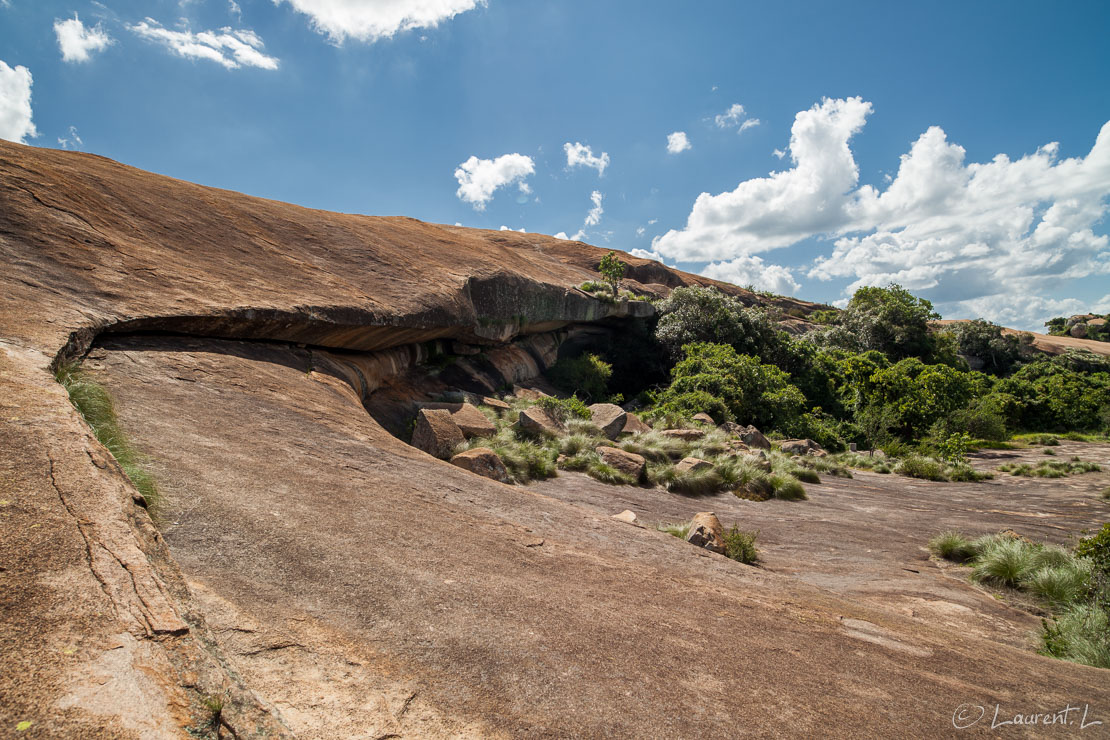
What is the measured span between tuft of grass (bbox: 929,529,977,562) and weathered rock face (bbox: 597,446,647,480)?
4752 millimetres

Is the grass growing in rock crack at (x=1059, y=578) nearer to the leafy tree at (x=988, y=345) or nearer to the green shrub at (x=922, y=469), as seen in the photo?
the green shrub at (x=922, y=469)

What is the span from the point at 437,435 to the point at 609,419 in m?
5.93

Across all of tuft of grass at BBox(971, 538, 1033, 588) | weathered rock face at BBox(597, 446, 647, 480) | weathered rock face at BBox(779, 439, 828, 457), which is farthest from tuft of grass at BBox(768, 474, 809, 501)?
weathered rock face at BBox(779, 439, 828, 457)

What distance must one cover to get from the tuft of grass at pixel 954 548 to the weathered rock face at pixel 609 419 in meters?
7.05

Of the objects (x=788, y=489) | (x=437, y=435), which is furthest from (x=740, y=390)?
(x=437, y=435)

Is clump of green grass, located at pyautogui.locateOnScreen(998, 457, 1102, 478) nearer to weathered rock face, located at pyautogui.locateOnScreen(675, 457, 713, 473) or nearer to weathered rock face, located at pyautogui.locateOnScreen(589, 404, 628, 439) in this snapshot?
weathered rock face, located at pyautogui.locateOnScreen(675, 457, 713, 473)

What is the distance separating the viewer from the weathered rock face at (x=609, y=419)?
43.6 ft

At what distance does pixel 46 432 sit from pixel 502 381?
48.3 ft

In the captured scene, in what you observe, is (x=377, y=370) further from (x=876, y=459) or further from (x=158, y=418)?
(x=876, y=459)

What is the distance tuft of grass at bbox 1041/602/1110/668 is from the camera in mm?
3939

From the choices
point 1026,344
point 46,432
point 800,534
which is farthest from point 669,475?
point 1026,344

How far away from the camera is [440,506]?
464 cm

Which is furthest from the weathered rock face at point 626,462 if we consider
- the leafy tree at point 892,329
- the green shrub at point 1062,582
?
the leafy tree at point 892,329

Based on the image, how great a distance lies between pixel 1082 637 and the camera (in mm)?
4184
